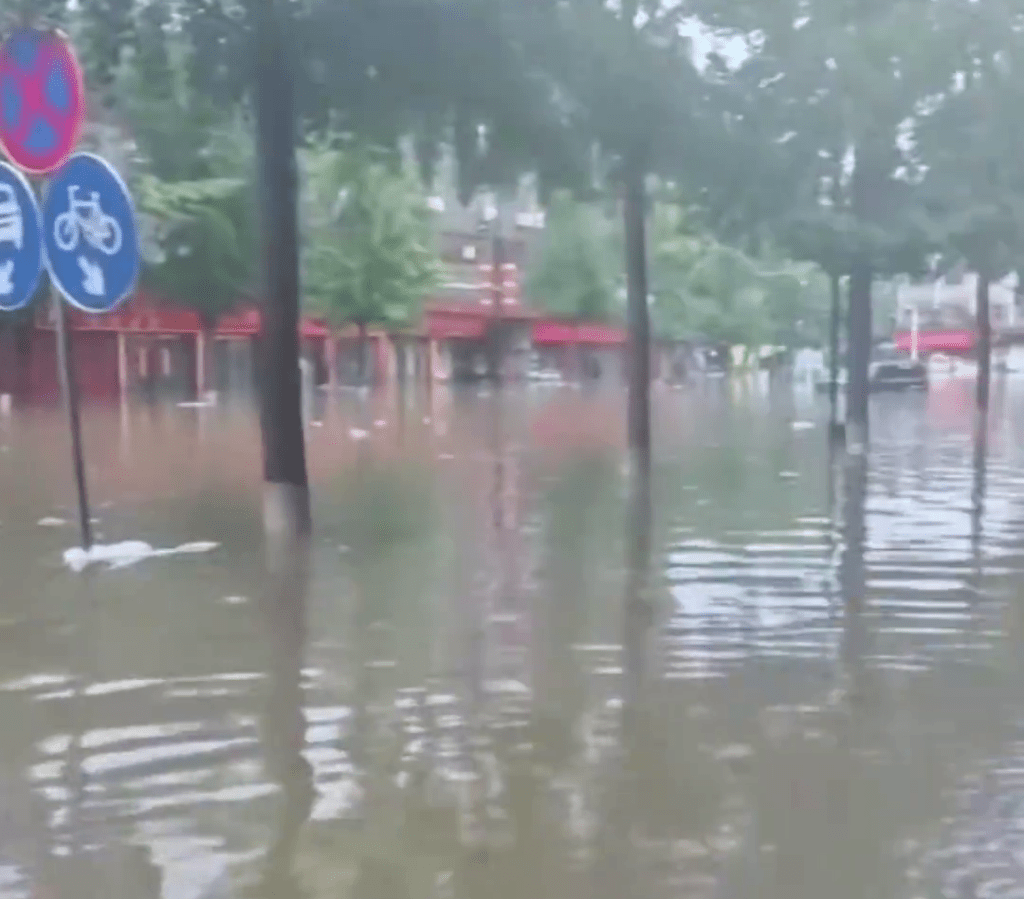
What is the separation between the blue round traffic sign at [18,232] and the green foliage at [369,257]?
46.7ft

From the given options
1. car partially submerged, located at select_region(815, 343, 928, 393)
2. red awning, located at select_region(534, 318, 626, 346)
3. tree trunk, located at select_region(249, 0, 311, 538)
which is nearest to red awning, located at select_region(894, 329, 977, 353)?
car partially submerged, located at select_region(815, 343, 928, 393)

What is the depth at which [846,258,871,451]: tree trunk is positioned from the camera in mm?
27016

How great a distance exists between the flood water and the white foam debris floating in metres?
0.09

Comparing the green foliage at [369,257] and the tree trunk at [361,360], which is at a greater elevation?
the green foliage at [369,257]

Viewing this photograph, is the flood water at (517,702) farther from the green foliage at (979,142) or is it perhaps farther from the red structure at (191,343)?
the red structure at (191,343)

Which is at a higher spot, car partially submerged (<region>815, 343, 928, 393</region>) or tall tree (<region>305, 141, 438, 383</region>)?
tall tree (<region>305, 141, 438, 383</region>)

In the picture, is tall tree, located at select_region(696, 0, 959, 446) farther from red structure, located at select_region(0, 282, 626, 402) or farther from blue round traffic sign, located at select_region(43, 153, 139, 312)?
red structure, located at select_region(0, 282, 626, 402)

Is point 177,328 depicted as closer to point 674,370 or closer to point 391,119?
point 674,370

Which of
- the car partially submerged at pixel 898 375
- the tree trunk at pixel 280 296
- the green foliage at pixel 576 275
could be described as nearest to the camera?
the tree trunk at pixel 280 296

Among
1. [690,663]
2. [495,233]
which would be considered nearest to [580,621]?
[690,663]

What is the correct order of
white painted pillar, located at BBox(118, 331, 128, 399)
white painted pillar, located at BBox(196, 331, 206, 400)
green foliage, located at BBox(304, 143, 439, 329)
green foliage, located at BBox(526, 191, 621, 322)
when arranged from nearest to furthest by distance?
green foliage, located at BBox(304, 143, 439, 329) → green foliage, located at BBox(526, 191, 621, 322) → white painted pillar, located at BBox(118, 331, 128, 399) → white painted pillar, located at BBox(196, 331, 206, 400)

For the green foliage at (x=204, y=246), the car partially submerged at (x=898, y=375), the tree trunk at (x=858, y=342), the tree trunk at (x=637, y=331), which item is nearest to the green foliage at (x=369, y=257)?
the green foliage at (x=204, y=246)

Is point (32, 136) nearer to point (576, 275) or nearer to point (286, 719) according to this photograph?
point (286, 719)

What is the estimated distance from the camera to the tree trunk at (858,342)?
27016 millimetres
